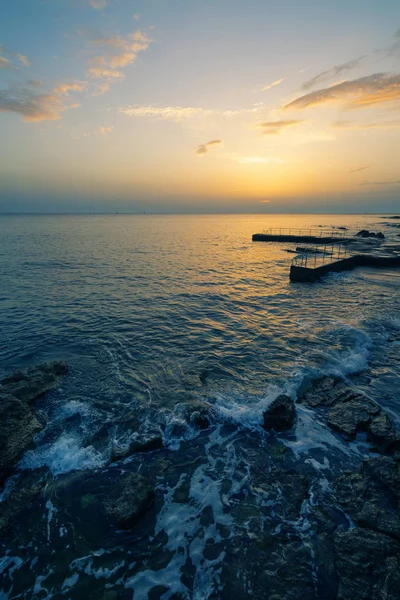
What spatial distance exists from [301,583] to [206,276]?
28.3 metres

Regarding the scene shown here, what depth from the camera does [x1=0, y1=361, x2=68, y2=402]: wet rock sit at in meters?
9.90

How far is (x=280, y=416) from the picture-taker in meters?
8.82

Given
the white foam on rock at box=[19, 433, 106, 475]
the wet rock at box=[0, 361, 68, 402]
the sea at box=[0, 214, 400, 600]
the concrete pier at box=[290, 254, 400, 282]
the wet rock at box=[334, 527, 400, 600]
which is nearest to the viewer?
the wet rock at box=[334, 527, 400, 600]

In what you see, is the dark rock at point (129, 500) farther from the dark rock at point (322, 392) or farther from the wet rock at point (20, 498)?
the dark rock at point (322, 392)

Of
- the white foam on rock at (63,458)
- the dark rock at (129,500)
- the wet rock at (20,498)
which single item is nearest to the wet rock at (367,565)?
the dark rock at (129,500)

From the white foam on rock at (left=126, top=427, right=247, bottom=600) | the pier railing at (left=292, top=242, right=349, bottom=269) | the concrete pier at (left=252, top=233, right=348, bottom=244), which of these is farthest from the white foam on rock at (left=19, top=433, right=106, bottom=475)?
the concrete pier at (left=252, top=233, right=348, bottom=244)

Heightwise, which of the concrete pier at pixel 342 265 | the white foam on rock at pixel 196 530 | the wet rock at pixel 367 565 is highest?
the concrete pier at pixel 342 265

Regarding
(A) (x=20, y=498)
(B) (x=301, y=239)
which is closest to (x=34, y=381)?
(A) (x=20, y=498)

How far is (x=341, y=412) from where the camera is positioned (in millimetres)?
9211

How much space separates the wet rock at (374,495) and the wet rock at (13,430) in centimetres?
813

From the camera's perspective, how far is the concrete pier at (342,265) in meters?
28.8

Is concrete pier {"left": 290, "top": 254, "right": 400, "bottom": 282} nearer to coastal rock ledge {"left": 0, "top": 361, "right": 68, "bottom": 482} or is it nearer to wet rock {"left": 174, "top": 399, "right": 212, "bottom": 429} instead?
wet rock {"left": 174, "top": 399, "right": 212, "bottom": 429}

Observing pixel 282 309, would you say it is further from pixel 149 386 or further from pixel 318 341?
pixel 149 386

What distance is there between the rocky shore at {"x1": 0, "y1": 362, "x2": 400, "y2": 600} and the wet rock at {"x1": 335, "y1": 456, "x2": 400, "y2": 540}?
0.02 metres
